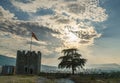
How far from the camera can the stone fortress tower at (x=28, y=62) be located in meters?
90.9

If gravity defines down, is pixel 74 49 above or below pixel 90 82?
above

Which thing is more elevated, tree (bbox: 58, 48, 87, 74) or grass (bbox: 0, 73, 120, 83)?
tree (bbox: 58, 48, 87, 74)

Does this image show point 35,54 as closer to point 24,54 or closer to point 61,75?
point 24,54

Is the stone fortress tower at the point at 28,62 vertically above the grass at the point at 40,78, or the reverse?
the stone fortress tower at the point at 28,62

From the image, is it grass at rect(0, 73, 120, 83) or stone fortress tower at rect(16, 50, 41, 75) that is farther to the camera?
stone fortress tower at rect(16, 50, 41, 75)

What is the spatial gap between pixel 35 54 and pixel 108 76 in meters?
28.8

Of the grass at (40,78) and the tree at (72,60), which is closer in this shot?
the grass at (40,78)

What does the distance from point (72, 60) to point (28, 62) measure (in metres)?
16.7

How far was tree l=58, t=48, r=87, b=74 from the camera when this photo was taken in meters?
89.8

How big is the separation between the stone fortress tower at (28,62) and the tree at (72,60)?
9.25m

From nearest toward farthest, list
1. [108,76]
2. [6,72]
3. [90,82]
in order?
[90,82], [108,76], [6,72]

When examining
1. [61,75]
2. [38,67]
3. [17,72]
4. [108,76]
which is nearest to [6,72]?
[17,72]

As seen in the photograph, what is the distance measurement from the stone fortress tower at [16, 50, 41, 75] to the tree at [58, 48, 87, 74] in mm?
9251

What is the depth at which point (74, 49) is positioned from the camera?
298ft
